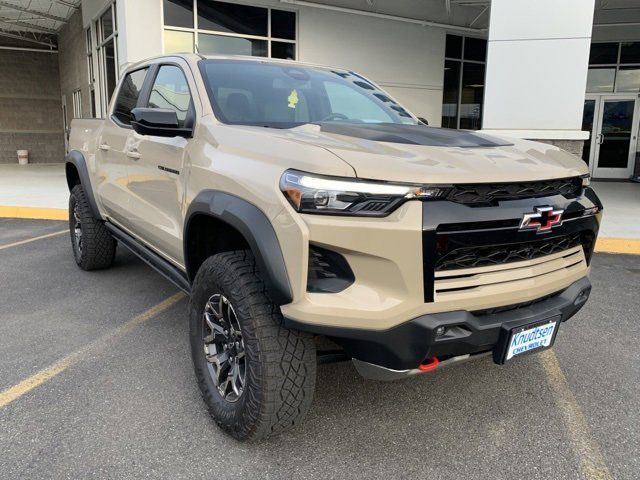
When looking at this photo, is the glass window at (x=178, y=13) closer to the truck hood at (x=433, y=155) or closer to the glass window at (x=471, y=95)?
the glass window at (x=471, y=95)

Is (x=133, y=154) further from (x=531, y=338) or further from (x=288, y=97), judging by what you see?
(x=531, y=338)

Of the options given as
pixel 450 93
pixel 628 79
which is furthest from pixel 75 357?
pixel 628 79

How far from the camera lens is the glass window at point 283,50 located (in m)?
13.1

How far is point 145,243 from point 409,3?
11806 millimetres

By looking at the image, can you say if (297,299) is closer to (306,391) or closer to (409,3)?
(306,391)

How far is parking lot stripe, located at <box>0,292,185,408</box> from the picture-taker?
120 inches

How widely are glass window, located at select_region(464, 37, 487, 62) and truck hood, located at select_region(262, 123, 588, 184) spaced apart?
14078 millimetres

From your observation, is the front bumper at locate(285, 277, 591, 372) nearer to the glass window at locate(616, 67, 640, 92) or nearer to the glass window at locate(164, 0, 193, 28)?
the glass window at locate(164, 0, 193, 28)

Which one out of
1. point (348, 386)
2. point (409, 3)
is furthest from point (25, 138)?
point (348, 386)

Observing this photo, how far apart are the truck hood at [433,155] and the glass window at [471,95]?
1397 cm

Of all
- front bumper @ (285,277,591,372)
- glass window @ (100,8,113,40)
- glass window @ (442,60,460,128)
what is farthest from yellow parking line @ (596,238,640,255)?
glass window @ (100,8,113,40)

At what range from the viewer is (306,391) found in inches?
94.0

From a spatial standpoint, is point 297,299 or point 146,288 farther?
point 146,288

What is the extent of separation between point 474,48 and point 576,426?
1516cm
